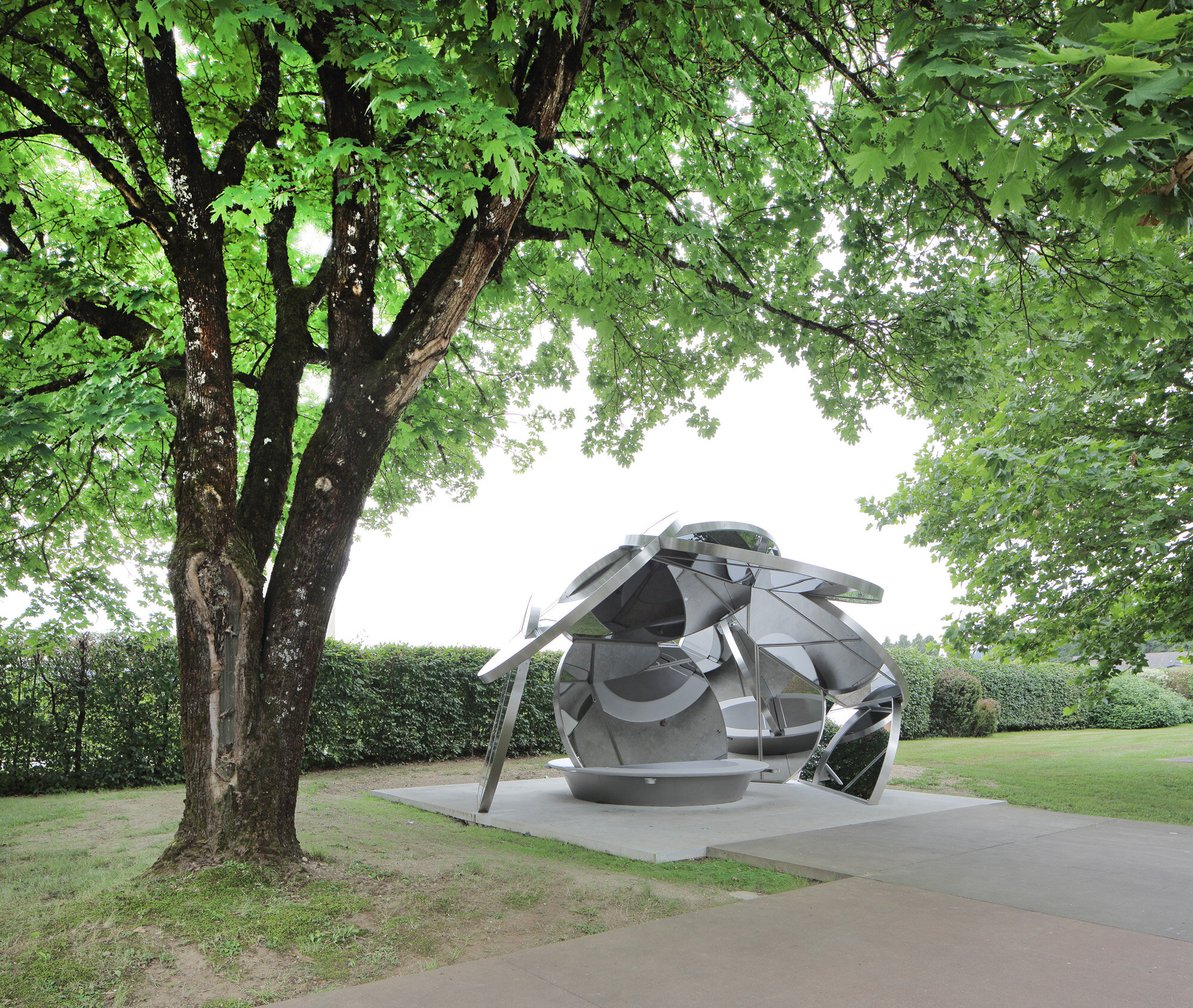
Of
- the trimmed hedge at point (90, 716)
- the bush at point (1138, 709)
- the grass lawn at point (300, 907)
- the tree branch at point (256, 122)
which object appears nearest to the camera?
the grass lawn at point (300, 907)

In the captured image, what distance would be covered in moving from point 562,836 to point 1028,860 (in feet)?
14.2

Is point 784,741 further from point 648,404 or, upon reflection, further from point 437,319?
point 437,319

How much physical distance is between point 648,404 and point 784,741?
18.4ft

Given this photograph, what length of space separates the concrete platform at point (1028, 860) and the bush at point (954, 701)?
14063mm

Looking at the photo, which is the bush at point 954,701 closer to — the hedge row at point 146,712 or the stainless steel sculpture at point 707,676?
the stainless steel sculpture at point 707,676

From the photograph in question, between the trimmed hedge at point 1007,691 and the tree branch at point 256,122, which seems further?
the trimmed hedge at point 1007,691

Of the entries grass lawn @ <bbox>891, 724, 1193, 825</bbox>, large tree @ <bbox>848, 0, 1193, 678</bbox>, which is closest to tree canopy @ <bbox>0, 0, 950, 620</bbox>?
large tree @ <bbox>848, 0, 1193, 678</bbox>

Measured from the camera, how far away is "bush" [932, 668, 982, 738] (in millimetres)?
22953

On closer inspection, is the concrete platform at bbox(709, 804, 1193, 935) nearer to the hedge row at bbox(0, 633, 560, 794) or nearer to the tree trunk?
the hedge row at bbox(0, 633, 560, 794)

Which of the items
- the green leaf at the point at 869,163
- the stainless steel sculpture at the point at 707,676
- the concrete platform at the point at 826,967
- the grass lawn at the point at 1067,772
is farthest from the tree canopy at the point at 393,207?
the grass lawn at the point at 1067,772

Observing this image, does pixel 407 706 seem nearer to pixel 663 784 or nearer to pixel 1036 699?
pixel 663 784

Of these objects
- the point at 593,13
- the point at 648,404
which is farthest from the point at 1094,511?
the point at 593,13

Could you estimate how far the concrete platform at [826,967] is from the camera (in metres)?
4.05

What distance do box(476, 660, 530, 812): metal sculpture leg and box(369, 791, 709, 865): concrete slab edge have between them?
8.3 inches
